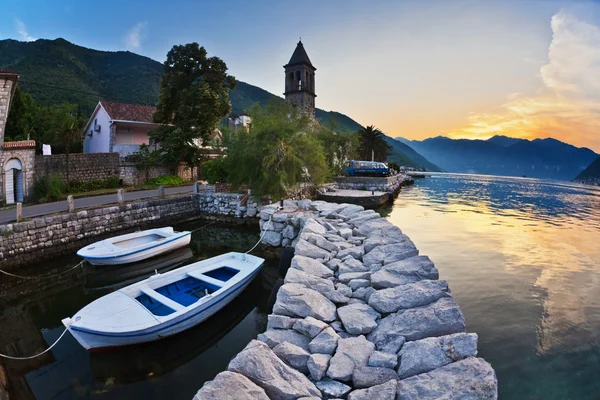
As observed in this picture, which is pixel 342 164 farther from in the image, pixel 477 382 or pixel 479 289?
pixel 477 382

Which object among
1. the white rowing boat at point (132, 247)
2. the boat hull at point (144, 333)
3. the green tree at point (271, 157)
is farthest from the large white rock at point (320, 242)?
the green tree at point (271, 157)

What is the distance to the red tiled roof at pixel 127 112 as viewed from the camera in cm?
2991

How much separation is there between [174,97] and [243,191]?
13660mm

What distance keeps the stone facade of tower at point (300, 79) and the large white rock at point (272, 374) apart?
162 ft

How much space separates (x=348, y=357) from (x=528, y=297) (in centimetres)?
804

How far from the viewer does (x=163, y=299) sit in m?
7.50

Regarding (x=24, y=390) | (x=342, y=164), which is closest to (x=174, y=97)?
(x=342, y=164)

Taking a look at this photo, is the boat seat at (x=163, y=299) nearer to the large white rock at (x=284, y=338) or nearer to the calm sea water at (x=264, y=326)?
the calm sea water at (x=264, y=326)

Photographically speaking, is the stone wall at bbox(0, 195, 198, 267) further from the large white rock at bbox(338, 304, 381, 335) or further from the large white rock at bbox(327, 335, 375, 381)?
the large white rock at bbox(327, 335, 375, 381)

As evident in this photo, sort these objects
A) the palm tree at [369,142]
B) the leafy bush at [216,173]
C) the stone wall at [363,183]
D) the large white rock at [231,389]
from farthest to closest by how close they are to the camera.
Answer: the palm tree at [369,142]
the stone wall at [363,183]
the leafy bush at [216,173]
the large white rock at [231,389]

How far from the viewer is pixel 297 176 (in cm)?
1892

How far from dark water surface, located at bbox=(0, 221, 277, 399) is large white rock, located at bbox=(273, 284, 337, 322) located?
2.43 m

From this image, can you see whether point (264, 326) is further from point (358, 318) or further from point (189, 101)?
point (189, 101)

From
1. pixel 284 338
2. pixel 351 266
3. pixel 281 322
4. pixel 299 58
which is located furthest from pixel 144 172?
pixel 299 58
